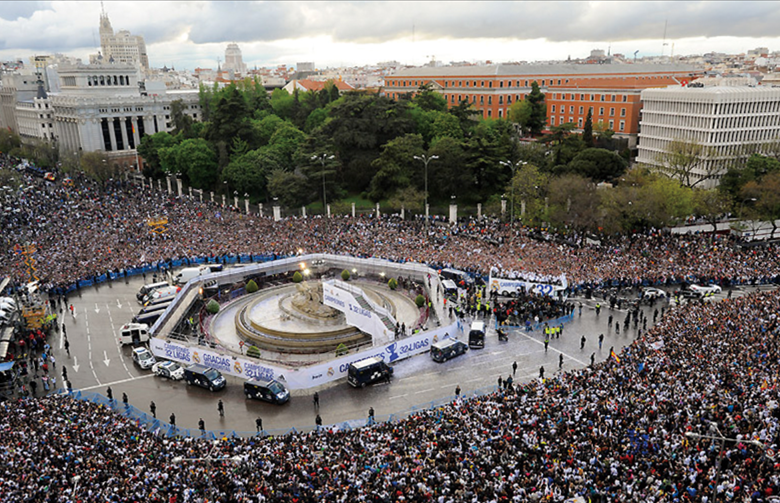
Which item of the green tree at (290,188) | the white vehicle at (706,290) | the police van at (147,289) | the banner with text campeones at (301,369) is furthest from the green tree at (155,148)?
the white vehicle at (706,290)

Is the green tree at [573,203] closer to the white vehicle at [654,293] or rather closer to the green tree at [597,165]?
the green tree at [597,165]

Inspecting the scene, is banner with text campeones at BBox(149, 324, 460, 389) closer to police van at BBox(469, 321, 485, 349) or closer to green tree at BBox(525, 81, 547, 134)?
police van at BBox(469, 321, 485, 349)

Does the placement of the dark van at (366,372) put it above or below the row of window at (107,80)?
below

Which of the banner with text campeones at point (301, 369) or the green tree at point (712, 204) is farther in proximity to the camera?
the green tree at point (712, 204)

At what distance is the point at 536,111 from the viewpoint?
2901 inches

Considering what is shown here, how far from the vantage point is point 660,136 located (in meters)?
60.4

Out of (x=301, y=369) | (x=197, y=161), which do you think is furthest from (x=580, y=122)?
(x=301, y=369)

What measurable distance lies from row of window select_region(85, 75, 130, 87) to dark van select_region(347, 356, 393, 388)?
274ft

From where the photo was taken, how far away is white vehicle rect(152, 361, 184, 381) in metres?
25.5

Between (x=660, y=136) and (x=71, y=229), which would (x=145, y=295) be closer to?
(x=71, y=229)

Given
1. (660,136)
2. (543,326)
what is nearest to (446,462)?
(543,326)

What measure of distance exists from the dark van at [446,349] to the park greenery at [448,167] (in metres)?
18.3

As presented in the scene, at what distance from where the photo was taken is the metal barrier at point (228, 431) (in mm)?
20781

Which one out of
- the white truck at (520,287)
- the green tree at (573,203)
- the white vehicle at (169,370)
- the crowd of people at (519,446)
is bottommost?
the white vehicle at (169,370)
